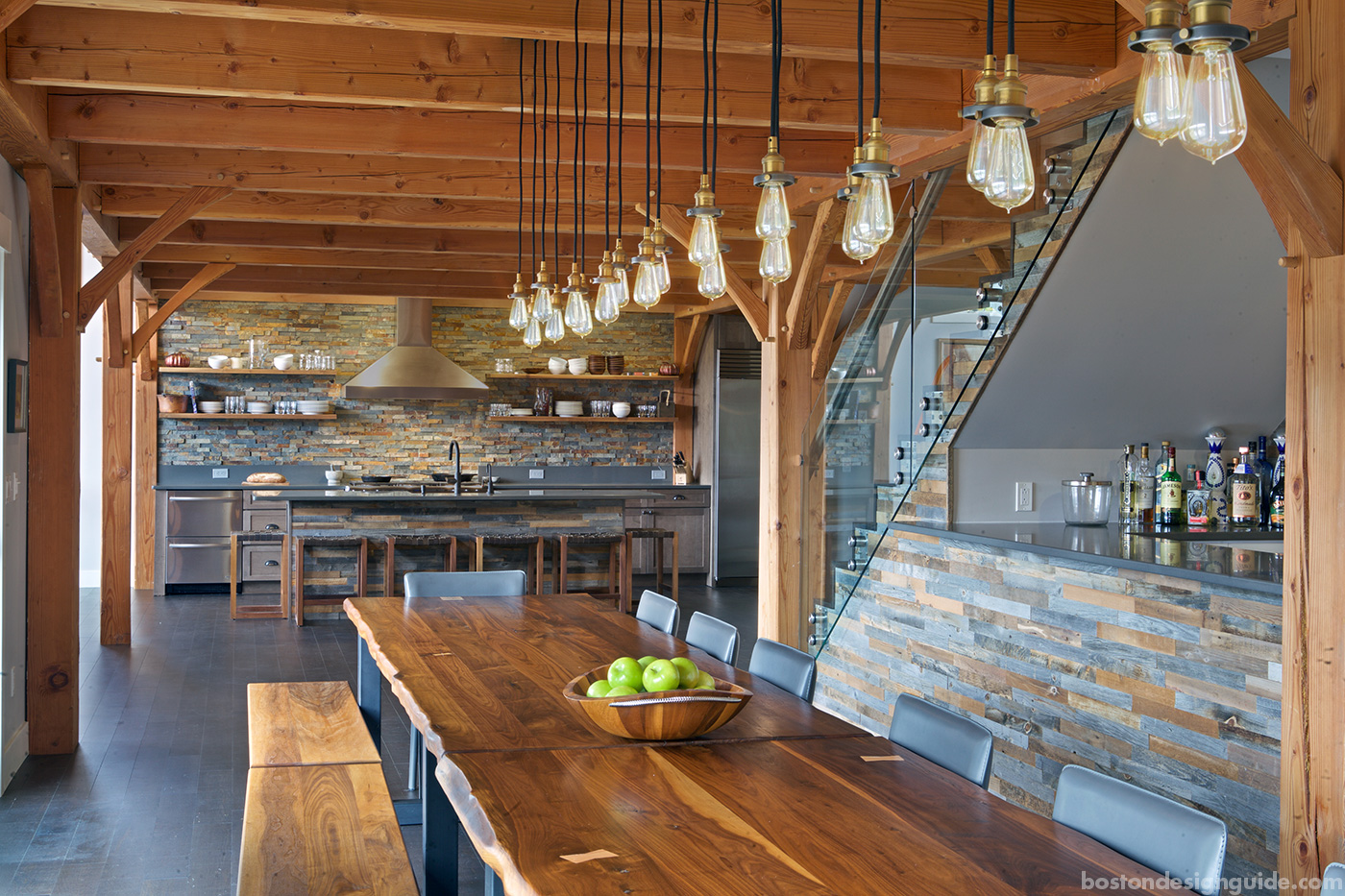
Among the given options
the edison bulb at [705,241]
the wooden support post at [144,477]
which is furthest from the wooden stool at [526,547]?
the edison bulb at [705,241]

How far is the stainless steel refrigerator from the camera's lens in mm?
10461

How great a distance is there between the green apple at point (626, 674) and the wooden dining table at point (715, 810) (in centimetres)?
13

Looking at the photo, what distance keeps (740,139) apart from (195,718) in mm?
3876

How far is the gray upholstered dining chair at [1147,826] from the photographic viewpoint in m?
1.74

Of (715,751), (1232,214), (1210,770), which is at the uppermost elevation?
(1232,214)

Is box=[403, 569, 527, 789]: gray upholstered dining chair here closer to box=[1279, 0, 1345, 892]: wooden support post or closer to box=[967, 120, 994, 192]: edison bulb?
box=[1279, 0, 1345, 892]: wooden support post

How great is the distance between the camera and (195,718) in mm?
5512

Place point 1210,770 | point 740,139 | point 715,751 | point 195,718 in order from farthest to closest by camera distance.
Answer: point 195,718 → point 740,139 → point 1210,770 → point 715,751

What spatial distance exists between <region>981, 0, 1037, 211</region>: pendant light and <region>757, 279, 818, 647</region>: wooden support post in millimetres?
4181

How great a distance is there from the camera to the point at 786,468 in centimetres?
586

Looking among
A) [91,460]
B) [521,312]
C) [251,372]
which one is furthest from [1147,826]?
[91,460]

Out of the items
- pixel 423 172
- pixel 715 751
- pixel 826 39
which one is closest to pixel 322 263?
pixel 423 172

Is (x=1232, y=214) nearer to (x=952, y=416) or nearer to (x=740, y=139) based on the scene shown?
(x=952, y=416)

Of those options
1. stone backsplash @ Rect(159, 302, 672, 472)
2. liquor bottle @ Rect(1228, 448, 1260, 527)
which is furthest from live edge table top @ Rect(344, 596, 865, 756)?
stone backsplash @ Rect(159, 302, 672, 472)
